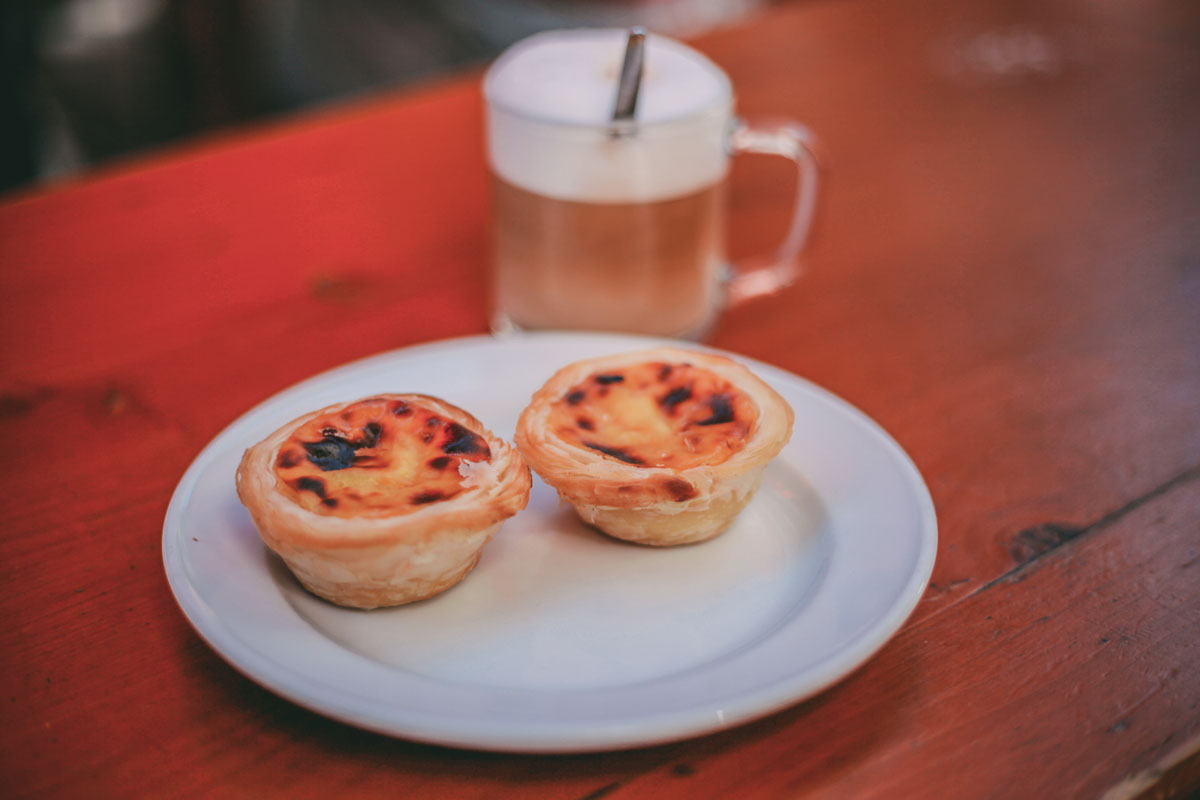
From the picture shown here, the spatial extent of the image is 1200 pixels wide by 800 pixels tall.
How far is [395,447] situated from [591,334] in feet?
0.89

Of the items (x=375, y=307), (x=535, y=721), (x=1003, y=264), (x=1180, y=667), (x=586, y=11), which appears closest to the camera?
(x=535, y=721)

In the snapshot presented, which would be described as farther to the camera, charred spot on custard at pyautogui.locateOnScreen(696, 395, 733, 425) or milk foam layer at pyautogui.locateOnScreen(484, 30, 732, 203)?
milk foam layer at pyautogui.locateOnScreen(484, 30, 732, 203)

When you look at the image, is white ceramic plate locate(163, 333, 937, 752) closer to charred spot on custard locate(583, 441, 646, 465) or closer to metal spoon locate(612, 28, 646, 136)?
charred spot on custard locate(583, 441, 646, 465)

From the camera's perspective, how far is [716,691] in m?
0.59

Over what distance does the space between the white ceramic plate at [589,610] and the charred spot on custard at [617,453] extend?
7cm

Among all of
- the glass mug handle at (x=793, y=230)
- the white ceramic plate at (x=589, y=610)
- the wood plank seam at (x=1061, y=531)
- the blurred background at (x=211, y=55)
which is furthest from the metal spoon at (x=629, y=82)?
the blurred background at (x=211, y=55)

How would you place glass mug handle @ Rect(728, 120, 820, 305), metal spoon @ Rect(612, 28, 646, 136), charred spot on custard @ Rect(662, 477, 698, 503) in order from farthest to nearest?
glass mug handle @ Rect(728, 120, 820, 305), metal spoon @ Rect(612, 28, 646, 136), charred spot on custard @ Rect(662, 477, 698, 503)

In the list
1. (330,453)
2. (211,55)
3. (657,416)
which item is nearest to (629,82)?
(657,416)

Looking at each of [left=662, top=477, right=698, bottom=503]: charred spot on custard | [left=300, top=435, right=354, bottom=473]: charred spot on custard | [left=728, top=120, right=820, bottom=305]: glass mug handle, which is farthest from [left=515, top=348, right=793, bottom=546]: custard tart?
[left=728, top=120, right=820, bottom=305]: glass mug handle

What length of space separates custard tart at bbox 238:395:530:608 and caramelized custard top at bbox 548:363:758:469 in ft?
0.23

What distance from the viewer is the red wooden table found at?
1.99ft

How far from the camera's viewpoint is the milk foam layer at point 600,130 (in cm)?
91

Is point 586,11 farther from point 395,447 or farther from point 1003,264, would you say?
point 395,447

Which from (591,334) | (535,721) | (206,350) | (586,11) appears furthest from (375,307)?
(586,11)
